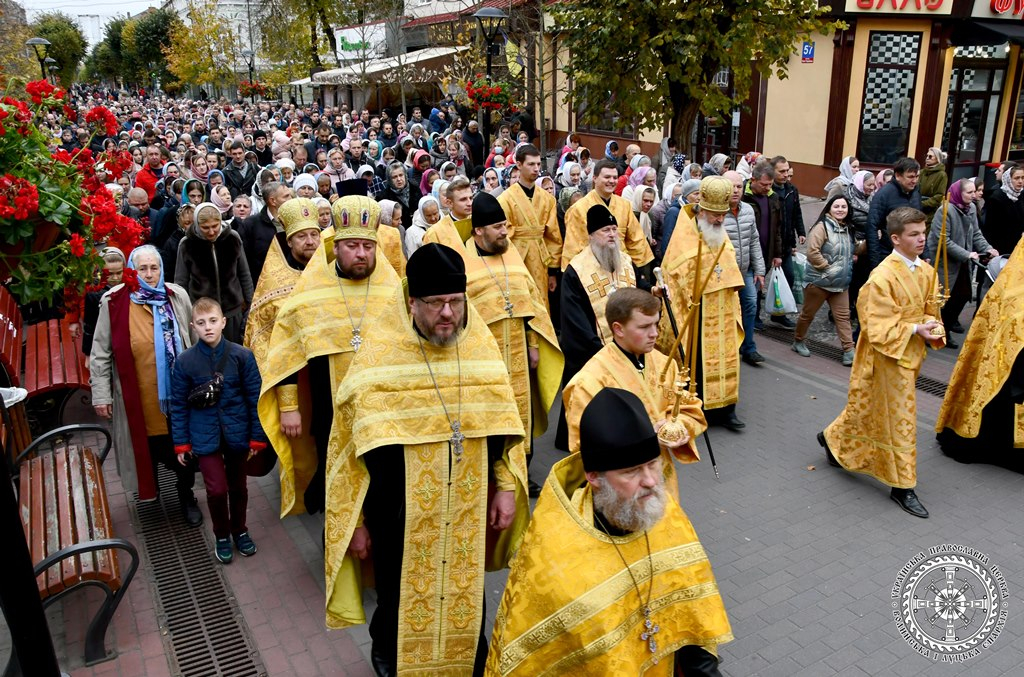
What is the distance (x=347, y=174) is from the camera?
1334 cm

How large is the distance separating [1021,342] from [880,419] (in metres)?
1.26

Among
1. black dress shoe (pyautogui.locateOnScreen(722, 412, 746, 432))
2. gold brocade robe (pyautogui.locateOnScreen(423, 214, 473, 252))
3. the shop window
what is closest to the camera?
gold brocade robe (pyautogui.locateOnScreen(423, 214, 473, 252))

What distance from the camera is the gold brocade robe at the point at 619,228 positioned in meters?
8.70

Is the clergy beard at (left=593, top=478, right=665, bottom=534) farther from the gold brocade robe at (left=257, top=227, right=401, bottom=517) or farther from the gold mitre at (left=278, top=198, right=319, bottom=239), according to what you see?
the gold mitre at (left=278, top=198, right=319, bottom=239)

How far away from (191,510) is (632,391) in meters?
3.72

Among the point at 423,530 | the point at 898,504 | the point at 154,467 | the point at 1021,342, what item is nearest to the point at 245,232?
the point at 154,467

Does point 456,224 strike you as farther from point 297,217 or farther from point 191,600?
point 191,600

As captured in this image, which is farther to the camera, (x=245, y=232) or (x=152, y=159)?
(x=152, y=159)

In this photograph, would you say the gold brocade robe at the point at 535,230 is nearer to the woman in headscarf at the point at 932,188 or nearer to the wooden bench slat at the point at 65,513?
the woman in headscarf at the point at 932,188

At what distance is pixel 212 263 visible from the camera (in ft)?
24.9

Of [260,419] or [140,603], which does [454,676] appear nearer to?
[260,419]

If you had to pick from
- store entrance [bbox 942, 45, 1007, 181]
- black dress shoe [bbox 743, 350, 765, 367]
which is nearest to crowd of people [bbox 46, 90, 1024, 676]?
black dress shoe [bbox 743, 350, 765, 367]

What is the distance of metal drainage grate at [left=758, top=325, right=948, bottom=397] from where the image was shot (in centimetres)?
872

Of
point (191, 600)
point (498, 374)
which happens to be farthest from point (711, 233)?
point (191, 600)
